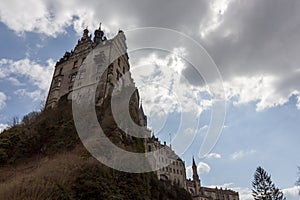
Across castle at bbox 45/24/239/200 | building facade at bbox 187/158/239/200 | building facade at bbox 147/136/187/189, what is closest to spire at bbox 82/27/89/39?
castle at bbox 45/24/239/200

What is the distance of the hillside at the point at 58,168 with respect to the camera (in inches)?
793

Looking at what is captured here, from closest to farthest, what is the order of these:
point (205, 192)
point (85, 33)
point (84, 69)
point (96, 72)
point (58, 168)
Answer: point (58, 168) < point (96, 72) < point (84, 69) < point (85, 33) < point (205, 192)

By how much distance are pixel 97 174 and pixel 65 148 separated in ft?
40.4

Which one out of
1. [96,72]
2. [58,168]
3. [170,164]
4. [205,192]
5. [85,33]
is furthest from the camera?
[205,192]

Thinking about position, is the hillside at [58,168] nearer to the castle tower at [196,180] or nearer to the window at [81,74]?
the window at [81,74]

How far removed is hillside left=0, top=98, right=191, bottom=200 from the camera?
20141mm

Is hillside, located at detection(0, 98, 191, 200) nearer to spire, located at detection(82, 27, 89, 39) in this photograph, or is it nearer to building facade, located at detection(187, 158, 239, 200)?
spire, located at detection(82, 27, 89, 39)

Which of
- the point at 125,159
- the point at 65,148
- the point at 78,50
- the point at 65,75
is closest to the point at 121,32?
the point at 78,50

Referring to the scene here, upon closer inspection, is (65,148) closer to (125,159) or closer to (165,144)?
(125,159)

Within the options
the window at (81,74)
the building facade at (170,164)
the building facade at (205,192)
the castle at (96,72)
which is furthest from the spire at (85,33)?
the building facade at (205,192)

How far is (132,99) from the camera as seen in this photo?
44.0 metres

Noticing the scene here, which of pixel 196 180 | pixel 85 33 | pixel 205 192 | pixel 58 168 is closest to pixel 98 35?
pixel 85 33

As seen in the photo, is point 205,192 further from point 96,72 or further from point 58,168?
point 58,168

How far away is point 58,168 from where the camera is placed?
2431 cm
